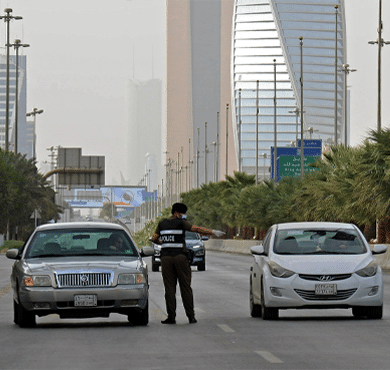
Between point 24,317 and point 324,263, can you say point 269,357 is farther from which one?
point 24,317

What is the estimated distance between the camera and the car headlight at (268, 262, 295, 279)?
1711 cm

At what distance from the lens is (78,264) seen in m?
16.1

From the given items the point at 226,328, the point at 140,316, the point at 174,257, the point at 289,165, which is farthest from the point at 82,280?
the point at 289,165

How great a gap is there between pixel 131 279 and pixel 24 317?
1.73 meters

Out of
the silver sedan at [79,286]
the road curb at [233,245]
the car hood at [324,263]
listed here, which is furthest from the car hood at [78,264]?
the road curb at [233,245]

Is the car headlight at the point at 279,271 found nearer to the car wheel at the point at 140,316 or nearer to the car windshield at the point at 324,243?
the car windshield at the point at 324,243

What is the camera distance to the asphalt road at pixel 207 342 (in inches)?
460

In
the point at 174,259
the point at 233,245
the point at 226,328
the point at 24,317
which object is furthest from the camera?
the point at 233,245

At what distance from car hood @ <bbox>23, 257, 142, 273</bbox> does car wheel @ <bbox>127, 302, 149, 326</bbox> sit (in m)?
0.64

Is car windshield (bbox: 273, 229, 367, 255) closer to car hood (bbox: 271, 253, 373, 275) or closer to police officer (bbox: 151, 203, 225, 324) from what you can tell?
car hood (bbox: 271, 253, 373, 275)

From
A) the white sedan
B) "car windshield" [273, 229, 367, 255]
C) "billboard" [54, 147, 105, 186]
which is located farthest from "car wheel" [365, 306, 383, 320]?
"billboard" [54, 147, 105, 186]

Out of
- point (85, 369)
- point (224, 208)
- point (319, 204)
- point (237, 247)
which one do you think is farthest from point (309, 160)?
point (85, 369)

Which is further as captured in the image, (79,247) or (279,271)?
(79,247)

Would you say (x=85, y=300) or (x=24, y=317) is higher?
(x=85, y=300)
